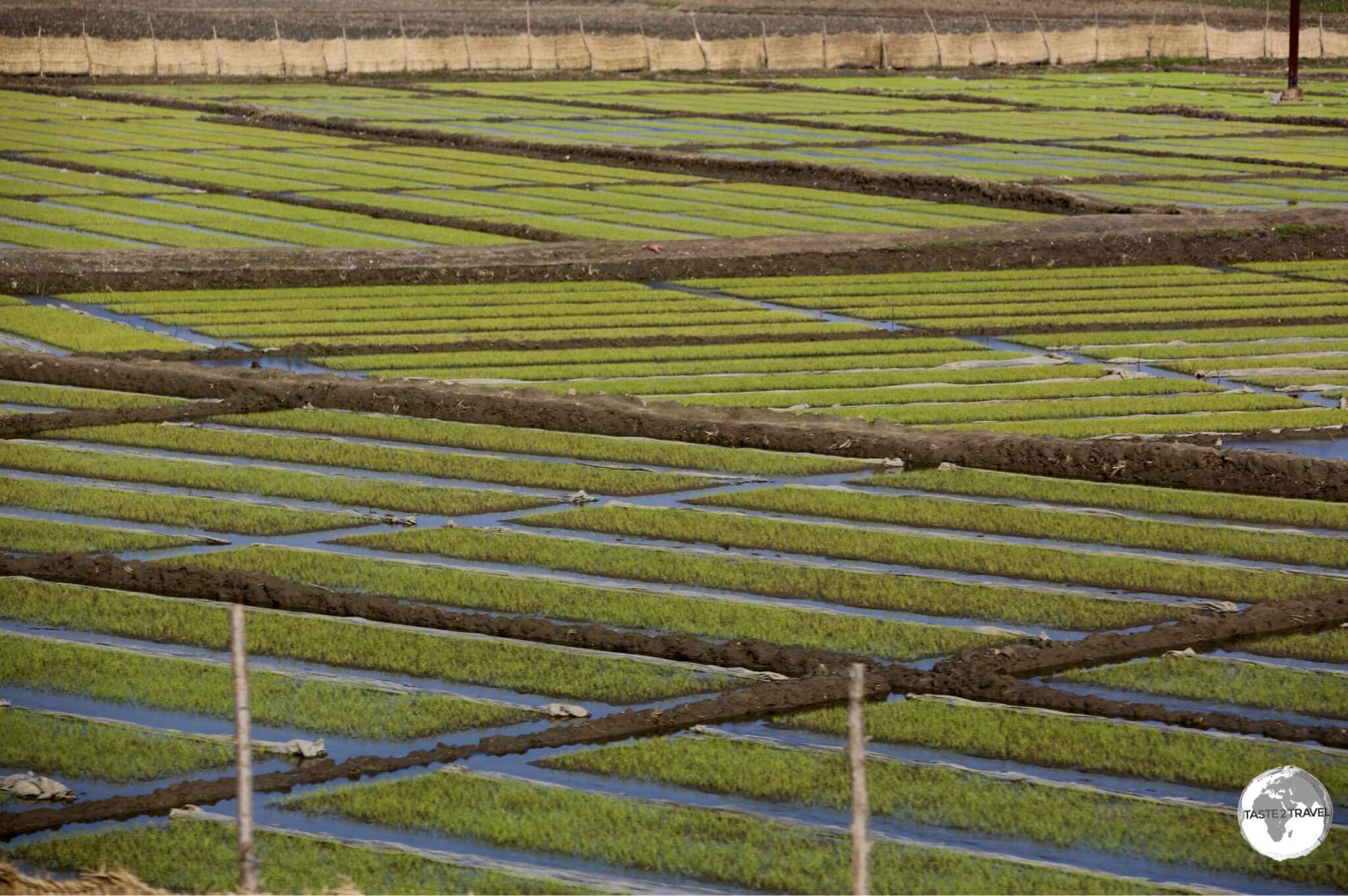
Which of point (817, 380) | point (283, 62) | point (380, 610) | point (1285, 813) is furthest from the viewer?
point (283, 62)

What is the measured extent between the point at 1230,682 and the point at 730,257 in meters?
15.8

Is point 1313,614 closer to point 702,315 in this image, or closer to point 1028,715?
point 1028,715

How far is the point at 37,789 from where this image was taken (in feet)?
30.7

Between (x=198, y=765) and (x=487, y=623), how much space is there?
246 cm

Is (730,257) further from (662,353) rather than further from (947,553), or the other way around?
(947,553)

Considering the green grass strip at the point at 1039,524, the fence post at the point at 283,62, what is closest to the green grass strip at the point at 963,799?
the green grass strip at the point at 1039,524

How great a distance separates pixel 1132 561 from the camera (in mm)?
13289

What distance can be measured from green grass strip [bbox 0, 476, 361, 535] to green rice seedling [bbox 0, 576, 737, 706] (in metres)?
1.69

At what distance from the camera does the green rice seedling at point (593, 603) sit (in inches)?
460

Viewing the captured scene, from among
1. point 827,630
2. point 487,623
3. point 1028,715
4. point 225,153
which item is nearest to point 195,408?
point 487,623

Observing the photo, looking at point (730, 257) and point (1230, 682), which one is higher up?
point (730, 257)

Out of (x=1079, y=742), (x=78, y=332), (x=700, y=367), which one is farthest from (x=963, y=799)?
(x=78, y=332)

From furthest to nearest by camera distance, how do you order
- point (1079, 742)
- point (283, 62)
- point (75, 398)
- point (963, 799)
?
point (283, 62) → point (75, 398) → point (1079, 742) → point (963, 799)

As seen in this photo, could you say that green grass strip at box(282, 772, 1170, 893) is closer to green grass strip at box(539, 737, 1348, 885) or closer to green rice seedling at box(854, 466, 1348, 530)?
green grass strip at box(539, 737, 1348, 885)
